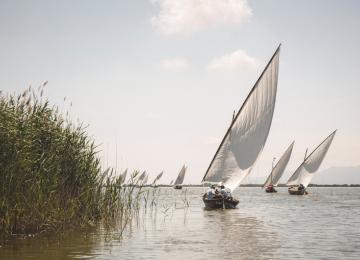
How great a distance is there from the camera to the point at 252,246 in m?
18.1

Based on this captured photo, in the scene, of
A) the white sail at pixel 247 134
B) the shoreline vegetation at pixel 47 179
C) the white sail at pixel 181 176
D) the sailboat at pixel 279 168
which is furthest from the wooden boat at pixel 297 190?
the shoreline vegetation at pixel 47 179

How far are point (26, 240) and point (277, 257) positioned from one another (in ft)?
27.9

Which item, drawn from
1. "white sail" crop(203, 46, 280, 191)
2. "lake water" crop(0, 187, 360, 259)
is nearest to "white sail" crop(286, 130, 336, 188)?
"white sail" crop(203, 46, 280, 191)

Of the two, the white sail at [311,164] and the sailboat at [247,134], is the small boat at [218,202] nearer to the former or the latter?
the sailboat at [247,134]

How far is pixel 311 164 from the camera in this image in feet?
267

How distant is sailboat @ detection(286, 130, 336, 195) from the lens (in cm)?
7894

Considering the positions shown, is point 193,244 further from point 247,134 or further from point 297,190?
point 297,190

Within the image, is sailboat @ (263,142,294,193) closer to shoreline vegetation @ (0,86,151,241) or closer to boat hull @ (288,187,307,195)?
boat hull @ (288,187,307,195)

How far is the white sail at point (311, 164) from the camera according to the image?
258 ft

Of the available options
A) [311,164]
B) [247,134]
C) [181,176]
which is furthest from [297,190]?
[247,134]

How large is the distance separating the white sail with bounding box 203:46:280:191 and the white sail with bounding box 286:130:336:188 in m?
48.7

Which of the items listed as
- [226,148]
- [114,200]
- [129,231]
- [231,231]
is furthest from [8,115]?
[226,148]

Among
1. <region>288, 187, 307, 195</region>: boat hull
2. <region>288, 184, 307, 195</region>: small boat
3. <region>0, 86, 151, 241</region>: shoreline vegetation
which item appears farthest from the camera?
<region>288, 187, 307, 195</region>: boat hull

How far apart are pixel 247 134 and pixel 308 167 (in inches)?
2094
